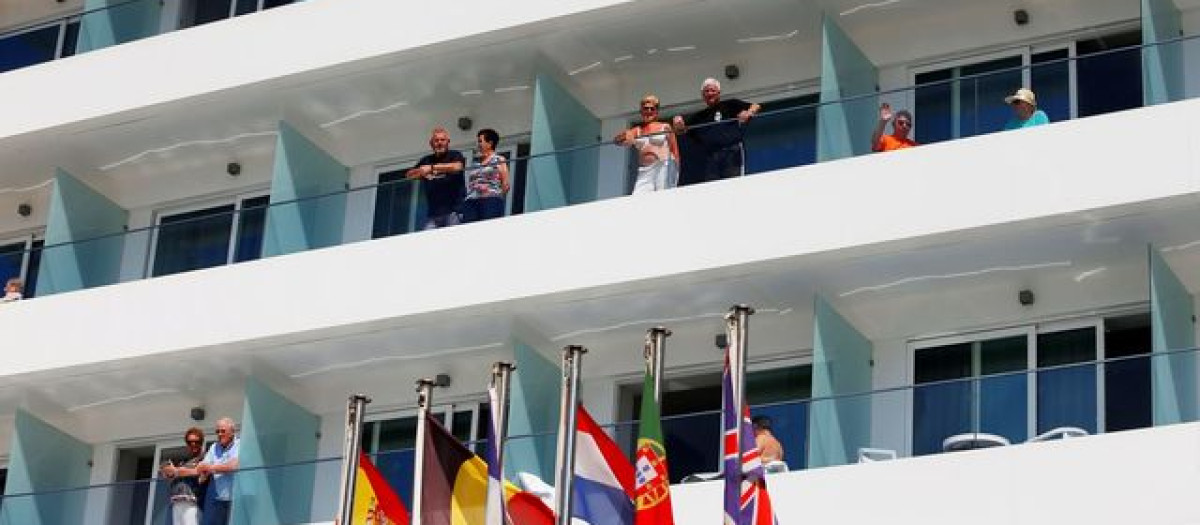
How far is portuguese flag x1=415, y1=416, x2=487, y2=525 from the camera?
23.6 m

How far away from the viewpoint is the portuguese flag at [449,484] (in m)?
23.6

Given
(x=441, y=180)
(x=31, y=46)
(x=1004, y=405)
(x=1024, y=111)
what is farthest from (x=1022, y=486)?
(x=31, y=46)

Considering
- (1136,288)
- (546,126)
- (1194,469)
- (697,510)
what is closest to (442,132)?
(546,126)

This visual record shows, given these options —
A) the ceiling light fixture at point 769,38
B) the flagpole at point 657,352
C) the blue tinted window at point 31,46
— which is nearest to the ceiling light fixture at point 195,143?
the blue tinted window at point 31,46

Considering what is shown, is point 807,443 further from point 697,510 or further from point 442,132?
point 442,132

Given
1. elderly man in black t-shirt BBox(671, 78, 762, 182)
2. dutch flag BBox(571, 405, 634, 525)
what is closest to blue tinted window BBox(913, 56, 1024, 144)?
elderly man in black t-shirt BBox(671, 78, 762, 182)

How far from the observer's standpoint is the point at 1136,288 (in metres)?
25.9

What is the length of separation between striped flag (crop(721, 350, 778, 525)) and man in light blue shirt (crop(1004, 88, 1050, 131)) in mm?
4696

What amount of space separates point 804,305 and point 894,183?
168 centimetres

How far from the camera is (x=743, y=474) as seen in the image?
22.2 meters

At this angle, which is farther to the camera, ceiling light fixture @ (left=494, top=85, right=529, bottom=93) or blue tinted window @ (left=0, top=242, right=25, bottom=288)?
blue tinted window @ (left=0, top=242, right=25, bottom=288)

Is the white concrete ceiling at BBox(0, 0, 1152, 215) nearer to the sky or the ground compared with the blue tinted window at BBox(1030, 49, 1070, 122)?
nearer to the sky

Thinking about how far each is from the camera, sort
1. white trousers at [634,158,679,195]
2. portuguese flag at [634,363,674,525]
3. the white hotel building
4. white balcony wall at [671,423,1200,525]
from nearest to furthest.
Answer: portuguese flag at [634,363,674,525] → white balcony wall at [671,423,1200,525] → the white hotel building → white trousers at [634,158,679,195]

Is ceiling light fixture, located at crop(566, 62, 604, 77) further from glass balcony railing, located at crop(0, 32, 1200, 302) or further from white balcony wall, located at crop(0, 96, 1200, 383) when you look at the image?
white balcony wall, located at crop(0, 96, 1200, 383)
